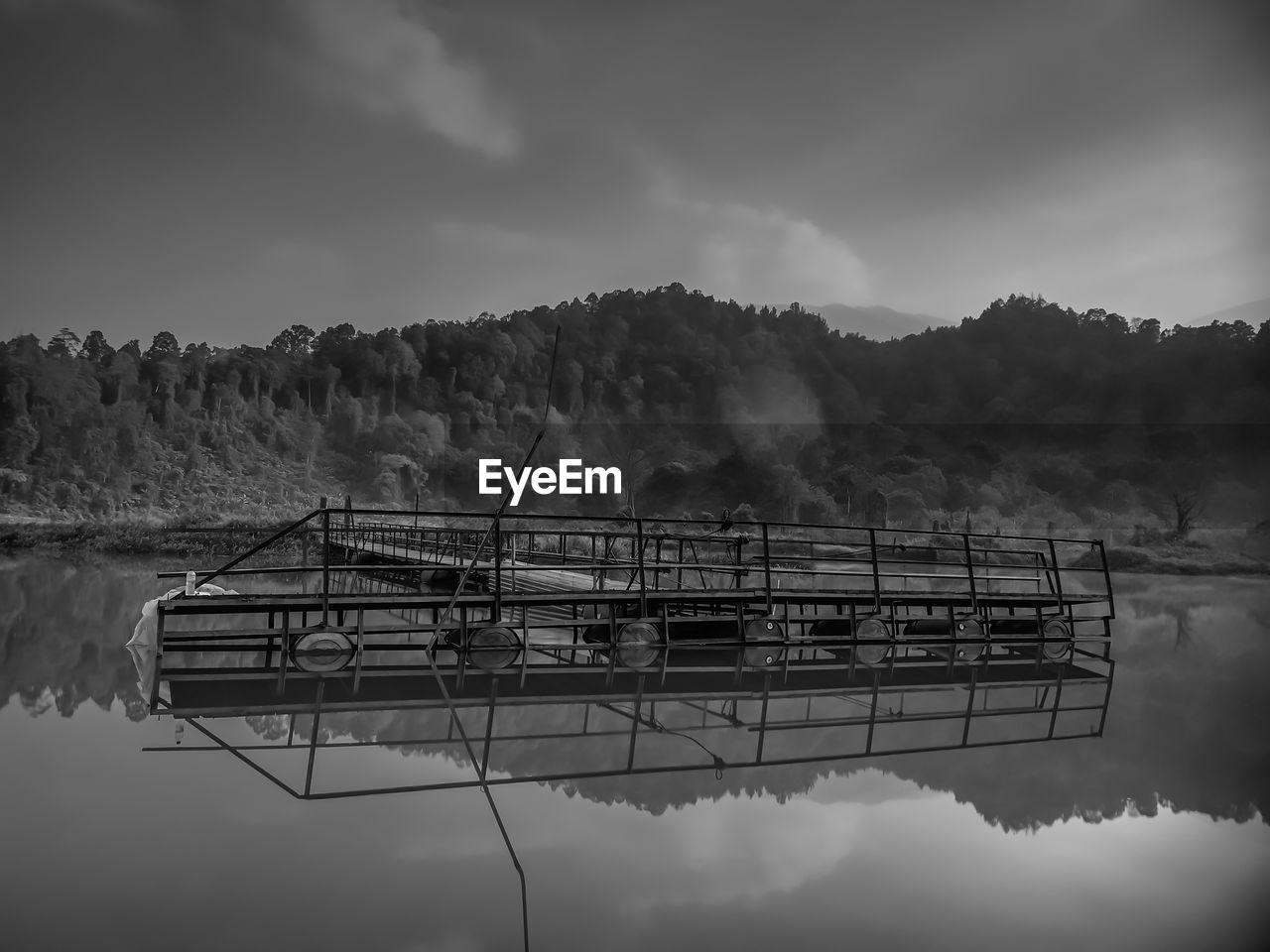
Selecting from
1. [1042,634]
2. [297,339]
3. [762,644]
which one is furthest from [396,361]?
[762,644]

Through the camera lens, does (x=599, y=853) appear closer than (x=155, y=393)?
Yes

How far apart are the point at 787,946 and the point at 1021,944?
2.84 ft

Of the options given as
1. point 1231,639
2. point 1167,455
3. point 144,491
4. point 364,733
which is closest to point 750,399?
point 1167,455

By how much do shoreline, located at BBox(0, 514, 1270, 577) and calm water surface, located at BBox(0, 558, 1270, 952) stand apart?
99.9 ft

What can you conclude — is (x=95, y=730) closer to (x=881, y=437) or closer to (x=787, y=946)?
(x=787, y=946)

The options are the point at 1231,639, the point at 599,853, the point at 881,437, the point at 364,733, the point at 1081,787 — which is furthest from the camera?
the point at 881,437

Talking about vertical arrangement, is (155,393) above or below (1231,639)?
above

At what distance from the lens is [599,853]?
12.5 ft

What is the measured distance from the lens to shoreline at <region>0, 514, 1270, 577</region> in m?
35.8

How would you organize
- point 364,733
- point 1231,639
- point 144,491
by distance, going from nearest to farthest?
1. point 364,733
2. point 1231,639
3. point 144,491

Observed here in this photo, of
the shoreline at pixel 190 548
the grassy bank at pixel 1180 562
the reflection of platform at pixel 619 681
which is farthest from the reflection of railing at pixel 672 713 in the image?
the grassy bank at pixel 1180 562

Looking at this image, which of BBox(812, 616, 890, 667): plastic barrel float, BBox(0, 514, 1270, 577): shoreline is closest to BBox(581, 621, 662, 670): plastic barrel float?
BBox(812, 616, 890, 667): plastic barrel float

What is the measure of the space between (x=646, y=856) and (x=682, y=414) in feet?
385

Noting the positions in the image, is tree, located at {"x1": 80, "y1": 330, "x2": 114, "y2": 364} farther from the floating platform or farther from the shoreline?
the floating platform
